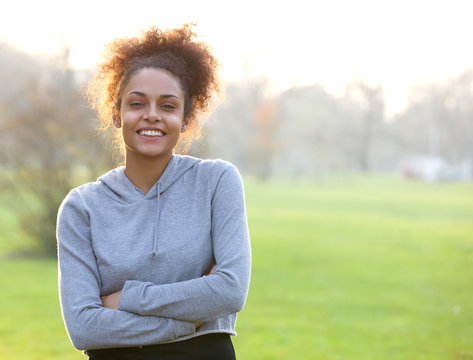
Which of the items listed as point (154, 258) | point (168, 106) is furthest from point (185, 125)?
point (154, 258)

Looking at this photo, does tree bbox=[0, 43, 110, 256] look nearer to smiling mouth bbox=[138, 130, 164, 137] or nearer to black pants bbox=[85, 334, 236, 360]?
smiling mouth bbox=[138, 130, 164, 137]

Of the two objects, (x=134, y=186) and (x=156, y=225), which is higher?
(x=134, y=186)

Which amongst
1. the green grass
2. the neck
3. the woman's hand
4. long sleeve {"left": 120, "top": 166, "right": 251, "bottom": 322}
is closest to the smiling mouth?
the neck

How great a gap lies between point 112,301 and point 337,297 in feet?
21.3

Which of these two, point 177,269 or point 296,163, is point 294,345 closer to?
point 177,269

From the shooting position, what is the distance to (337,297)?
8211mm

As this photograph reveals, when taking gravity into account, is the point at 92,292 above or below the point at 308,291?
above

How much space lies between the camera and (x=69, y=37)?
28.9ft

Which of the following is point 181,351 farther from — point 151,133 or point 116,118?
point 116,118

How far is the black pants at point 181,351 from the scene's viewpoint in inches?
81.0

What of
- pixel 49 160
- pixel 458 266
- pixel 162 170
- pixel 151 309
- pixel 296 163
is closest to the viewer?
pixel 151 309

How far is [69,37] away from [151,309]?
754 centimetres

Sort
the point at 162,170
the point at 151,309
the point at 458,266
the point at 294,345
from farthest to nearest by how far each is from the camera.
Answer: the point at 458,266 < the point at 294,345 < the point at 162,170 < the point at 151,309

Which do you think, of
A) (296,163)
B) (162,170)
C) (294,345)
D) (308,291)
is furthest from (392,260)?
(296,163)
